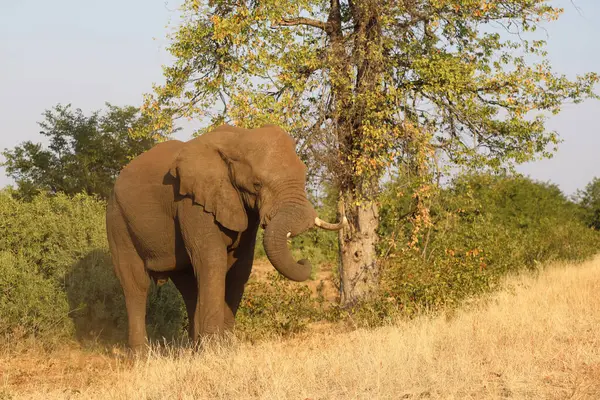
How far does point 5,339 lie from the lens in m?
12.4

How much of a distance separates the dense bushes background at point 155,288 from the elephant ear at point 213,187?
3438mm

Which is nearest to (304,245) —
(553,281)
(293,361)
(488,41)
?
(553,281)

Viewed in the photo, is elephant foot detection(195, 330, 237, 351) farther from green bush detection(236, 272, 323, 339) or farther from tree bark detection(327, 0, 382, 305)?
tree bark detection(327, 0, 382, 305)

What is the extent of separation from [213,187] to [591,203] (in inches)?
1196

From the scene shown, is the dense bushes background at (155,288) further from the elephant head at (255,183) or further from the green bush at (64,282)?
the elephant head at (255,183)

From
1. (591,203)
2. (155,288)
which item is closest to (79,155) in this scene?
(155,288)

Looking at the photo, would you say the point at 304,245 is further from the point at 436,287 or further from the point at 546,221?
the point at 436,287

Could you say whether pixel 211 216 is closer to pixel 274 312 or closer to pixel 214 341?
pixel 214 341

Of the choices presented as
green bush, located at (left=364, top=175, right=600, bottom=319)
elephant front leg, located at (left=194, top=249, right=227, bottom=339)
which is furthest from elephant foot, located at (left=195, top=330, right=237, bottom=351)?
green bush, located at (left=364, top=175, right=600, bottom=319)

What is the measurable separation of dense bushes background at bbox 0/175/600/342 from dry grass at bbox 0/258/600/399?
1.28 m

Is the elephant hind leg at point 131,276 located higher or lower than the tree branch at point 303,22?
lower

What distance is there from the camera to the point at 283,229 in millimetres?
8586

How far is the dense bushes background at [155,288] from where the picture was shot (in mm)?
12734

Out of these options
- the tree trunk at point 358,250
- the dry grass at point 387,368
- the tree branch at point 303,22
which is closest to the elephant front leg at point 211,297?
the dry grass at point 387,368
